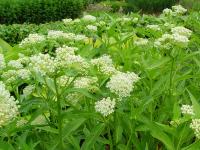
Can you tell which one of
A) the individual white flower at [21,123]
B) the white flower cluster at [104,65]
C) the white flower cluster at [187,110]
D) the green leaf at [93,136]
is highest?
the white flower cluster at [187,110]

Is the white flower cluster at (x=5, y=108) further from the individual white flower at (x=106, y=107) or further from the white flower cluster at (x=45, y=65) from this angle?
the individual white flower at (x=106, y=107)

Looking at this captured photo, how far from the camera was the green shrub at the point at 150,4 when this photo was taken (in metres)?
15.2

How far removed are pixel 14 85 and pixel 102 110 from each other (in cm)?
71

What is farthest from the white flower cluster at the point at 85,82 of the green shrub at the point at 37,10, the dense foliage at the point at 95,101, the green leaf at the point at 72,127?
the green shrub at the point at 37,10

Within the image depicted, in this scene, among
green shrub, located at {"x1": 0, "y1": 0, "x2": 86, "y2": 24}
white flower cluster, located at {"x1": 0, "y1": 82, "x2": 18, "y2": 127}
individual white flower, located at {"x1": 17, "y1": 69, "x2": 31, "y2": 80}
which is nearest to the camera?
white flower cluster, located at {"x1": 0, "y1": 82, "x2": 18, "y2": 127}

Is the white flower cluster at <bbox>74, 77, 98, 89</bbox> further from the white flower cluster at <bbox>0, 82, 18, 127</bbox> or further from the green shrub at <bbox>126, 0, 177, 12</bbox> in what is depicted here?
the green shrub at <bbox>126, 0, 177, 12</bbox>

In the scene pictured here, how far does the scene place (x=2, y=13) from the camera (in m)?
11.5

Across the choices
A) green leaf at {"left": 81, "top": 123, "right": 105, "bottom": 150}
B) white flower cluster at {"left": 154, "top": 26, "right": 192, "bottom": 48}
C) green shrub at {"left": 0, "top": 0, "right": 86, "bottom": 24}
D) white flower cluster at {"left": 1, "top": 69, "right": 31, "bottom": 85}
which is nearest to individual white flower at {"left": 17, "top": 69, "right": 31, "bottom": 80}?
white flower cluster at {"left": 1, "top": 69, "right": 31, "bottom": 85}

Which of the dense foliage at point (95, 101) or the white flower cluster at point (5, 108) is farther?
the dense foliage at point (95, 101)

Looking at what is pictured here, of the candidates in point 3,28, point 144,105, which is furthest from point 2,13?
point 144,105

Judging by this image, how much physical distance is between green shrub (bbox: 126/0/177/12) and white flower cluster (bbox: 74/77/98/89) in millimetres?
12914

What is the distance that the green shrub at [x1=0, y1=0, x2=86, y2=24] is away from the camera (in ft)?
38.2

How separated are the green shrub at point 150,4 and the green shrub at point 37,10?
7.82 ft

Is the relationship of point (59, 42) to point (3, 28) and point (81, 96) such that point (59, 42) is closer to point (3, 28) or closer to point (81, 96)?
point (81, 96)
